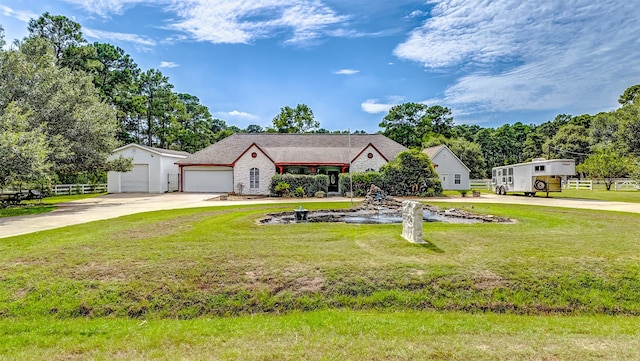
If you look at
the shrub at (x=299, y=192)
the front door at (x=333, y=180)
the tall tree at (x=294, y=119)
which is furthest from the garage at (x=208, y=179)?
the tall tree at (x=294, y=119)

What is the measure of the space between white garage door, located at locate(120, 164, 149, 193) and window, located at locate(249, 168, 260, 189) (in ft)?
34.9

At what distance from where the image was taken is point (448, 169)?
35.6 m

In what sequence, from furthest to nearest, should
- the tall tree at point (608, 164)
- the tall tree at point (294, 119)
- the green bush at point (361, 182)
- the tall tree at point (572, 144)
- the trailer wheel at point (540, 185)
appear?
1. the tall tree at point (294, 119)
2. the tall tree at point (572, 144)
3. the tall tree at point (608, 164)
4. the green bush at point (361, 182)
5. the trailer wheel at point (540, 185)

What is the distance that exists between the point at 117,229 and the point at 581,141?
2378 inches

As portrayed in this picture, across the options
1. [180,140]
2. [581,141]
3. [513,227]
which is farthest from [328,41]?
[581,141]

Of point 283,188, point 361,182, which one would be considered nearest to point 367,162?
point 361,182

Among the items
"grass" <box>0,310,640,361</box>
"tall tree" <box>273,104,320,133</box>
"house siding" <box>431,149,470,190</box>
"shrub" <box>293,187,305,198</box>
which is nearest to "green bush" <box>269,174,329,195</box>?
"shrub" <box>293,187,305,198</box>

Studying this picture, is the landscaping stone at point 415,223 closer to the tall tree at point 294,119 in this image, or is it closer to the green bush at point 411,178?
the green bush at point 411,178

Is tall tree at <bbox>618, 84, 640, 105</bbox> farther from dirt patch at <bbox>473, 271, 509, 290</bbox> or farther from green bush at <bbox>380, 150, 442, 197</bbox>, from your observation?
dirt patch at <bbox>473, 271, 509, 290</bbox>

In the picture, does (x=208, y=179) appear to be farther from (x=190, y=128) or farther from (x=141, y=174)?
(x=190, y=128)

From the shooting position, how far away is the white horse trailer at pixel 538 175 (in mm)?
24609

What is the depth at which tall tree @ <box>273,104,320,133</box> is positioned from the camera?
5078 cm

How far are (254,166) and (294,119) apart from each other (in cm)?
2283

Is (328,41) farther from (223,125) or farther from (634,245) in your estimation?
(223,125)
